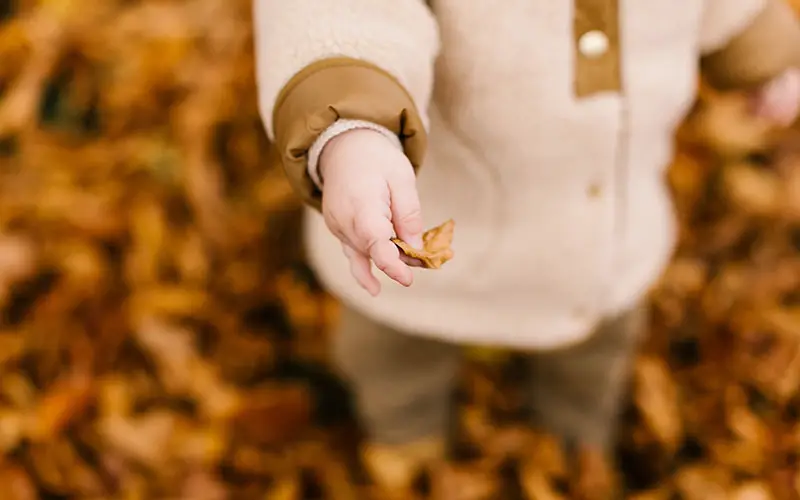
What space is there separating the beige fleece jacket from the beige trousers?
0.12 m

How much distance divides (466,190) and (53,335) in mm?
720

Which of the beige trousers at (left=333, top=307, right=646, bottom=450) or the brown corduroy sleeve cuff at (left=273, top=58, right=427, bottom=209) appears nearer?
the brown corduroy sleeve cuff at (left=273, top=58, right=427, bottom=209)

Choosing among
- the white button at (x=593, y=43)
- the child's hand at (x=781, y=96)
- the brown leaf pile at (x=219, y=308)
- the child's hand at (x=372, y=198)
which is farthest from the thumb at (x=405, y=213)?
the brown leaf pile at (x=219, y=308)

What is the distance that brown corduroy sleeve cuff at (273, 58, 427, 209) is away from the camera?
53 centimetres

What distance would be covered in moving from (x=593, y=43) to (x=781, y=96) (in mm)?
294

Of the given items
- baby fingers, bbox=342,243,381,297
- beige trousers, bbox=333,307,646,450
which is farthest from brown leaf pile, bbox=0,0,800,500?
baby fingers, bbox=342,243,381,297

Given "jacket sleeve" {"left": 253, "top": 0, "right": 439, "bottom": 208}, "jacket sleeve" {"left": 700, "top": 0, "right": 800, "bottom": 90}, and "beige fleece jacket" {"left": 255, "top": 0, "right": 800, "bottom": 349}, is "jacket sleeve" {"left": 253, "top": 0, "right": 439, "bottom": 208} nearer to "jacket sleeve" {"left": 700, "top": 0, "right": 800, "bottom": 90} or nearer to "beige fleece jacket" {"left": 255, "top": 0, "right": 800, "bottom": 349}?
"beige fleece jacket" {"left": 255, "top": 0, "right": 800, "bottom": 349}

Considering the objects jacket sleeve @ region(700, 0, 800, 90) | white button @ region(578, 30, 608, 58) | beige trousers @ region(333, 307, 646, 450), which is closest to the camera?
white button @ region(578, 30, 608, 58)

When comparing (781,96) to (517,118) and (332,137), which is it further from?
(332,137)

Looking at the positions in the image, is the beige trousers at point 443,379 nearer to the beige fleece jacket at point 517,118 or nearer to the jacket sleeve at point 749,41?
the beige fleece jacket at point 517,118

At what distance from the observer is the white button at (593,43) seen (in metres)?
0.67

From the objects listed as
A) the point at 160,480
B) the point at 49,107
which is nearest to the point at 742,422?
the point at 160,480

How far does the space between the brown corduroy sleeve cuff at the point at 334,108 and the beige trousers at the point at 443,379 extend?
1.40ft

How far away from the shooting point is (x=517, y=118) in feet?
→ 2.30
